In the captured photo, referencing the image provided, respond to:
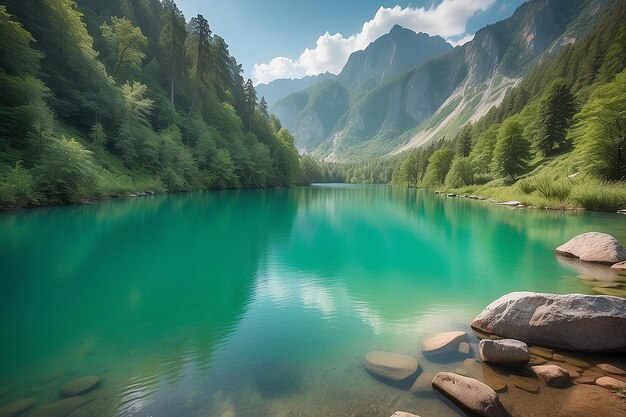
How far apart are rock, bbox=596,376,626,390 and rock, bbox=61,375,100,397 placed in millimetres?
8465

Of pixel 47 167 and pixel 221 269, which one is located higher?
pixel 47 167

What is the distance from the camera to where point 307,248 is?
1700cm

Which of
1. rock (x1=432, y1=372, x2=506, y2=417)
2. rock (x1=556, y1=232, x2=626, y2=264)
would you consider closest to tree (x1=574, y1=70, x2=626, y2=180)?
rock (x1=556, y1=232, x2=626, y2=264)

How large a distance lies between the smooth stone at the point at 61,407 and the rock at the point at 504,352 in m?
6.87

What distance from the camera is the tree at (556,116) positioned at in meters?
57.0

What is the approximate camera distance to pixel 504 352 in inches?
226

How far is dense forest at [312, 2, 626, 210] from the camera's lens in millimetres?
33688

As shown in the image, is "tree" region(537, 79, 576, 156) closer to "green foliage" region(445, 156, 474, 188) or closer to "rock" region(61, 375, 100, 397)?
"green foliage" region(445, 156, 474, 188)

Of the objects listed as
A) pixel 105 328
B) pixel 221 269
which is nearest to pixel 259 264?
pixel 221 269

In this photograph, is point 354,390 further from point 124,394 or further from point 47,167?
point 47,167

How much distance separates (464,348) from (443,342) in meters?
0.41

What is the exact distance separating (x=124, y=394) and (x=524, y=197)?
44.9 metres

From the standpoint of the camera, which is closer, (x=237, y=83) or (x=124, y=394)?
(x=124, y=394)

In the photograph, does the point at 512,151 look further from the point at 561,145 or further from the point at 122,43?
the point at 122,43
